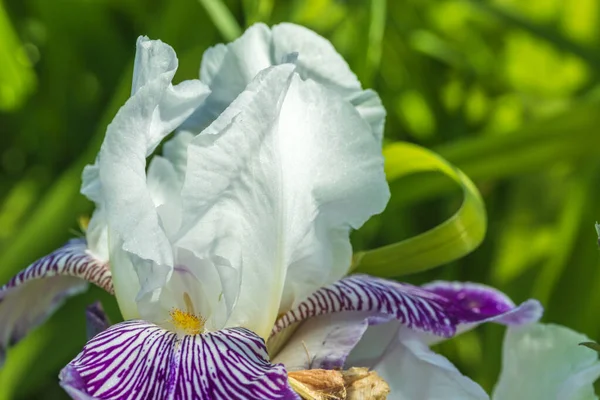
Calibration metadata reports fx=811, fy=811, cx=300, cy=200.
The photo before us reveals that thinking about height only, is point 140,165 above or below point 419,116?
above

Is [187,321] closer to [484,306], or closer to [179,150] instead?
[179,150]

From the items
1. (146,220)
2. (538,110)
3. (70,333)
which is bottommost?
(538,110)

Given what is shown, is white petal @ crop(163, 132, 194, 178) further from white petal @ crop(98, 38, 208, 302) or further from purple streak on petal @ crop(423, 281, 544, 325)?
purple streak on petal @ crop(423, 281, 544, 325)

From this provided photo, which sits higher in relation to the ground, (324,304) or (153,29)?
(153,29)

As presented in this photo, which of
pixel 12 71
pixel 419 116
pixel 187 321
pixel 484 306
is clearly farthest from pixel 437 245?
pixel 12 71

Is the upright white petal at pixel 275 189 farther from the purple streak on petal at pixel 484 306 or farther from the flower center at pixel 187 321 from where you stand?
the purple streak on petal at pixel 484 306

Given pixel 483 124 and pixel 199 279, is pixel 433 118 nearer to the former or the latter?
pixel 483 124

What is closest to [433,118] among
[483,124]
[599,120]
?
[483,124]
